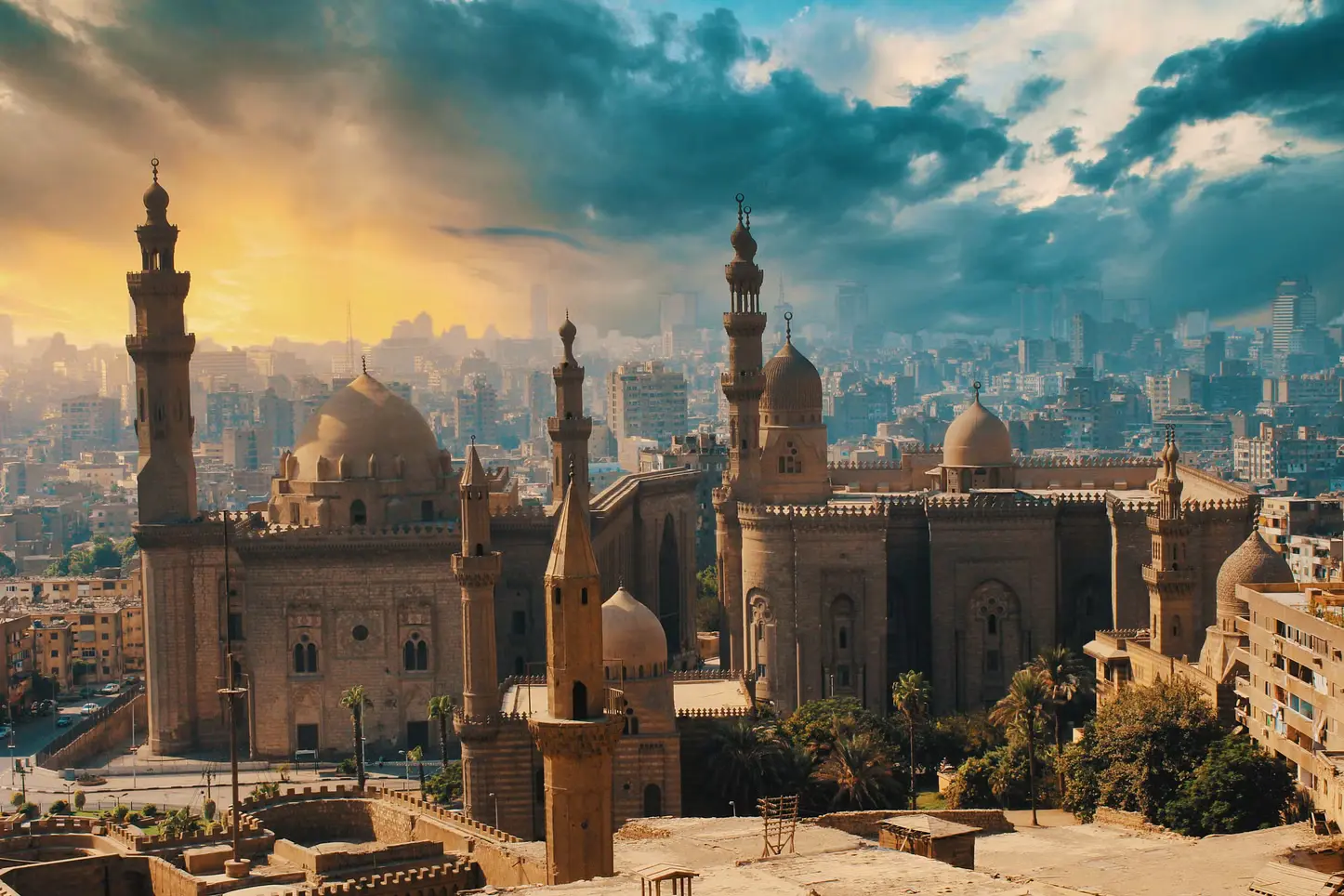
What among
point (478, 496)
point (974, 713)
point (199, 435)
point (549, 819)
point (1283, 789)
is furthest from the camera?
point (199, 435)

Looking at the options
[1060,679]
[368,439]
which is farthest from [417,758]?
[1060,679]

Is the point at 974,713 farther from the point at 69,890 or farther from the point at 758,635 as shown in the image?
the point at 69,890

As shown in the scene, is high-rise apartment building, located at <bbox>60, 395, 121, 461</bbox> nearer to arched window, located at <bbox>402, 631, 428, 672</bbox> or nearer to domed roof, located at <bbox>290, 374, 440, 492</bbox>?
domed roof, located at <bbox>290, 374, 440, 492</bbox>

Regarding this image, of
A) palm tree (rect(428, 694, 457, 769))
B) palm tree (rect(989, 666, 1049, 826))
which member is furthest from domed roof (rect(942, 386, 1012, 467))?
palm tree (rect(428, 694, 457, 769))

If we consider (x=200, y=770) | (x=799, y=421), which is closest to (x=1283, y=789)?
(x=799, y=421)

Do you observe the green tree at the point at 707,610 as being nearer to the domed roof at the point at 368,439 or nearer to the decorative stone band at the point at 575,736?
the domed roof at the point at 368,439

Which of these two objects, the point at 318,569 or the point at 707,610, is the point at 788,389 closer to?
the point at 318,569

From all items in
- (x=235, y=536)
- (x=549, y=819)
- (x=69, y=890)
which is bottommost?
(x=69, y=890)
